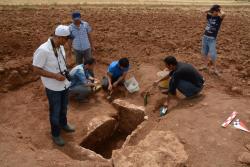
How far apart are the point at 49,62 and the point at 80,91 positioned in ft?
6.86

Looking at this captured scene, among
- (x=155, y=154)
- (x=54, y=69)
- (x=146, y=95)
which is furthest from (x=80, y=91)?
(x=155, y=154)

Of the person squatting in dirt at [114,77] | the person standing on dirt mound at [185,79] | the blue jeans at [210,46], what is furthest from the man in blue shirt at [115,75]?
the blue jeans at [210,46]

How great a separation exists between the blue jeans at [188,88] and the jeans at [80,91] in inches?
77.4

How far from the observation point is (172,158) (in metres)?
4.82

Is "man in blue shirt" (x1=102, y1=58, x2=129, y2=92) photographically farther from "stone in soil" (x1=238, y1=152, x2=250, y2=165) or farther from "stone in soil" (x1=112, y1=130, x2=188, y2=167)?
"stone in soil" (x1=238, y1=152, x2=250, y2=165)

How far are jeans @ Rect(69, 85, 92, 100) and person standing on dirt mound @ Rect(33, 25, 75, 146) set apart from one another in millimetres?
1313

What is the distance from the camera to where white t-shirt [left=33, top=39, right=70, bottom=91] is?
4.84 meters

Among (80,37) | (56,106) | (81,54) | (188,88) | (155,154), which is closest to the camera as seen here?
(155,154)

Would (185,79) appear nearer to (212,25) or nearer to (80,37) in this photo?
(212,25)

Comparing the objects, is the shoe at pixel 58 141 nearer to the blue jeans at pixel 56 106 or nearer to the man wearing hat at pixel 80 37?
the blue jeans at pixel 56 106

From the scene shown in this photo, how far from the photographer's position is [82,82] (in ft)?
22.7

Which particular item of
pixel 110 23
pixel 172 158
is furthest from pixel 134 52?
pixel 172 158

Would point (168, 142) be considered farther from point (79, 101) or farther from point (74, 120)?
point (79, 101)

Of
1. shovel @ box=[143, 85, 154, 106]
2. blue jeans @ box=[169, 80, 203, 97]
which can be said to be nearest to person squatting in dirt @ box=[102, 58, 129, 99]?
shovel @ box=[143, 85, 154, 106]
